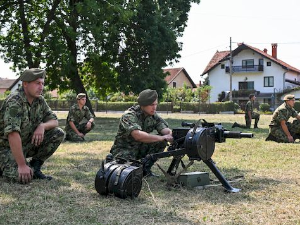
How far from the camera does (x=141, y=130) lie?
20.4 feet

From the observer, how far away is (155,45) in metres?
26.0

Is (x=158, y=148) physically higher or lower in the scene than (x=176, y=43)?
lower

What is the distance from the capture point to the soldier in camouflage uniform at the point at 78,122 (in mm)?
12391

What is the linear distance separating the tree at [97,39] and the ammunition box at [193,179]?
16.1 m

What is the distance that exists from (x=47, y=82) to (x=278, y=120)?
19.3 metres

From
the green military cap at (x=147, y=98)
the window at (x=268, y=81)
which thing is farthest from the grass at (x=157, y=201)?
the window at (x=268, y=81)

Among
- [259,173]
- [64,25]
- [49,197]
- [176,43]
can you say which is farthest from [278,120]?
[176,43]

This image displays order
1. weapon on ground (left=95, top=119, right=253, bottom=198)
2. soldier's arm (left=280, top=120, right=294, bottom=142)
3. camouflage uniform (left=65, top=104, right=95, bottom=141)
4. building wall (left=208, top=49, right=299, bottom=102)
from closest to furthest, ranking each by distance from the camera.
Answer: weapon on ground (left=95, top=119, right=253, bottom=198) < soldier's arm (left=280, top=120, right=294, bottom=142) < camouflage uniform (left=65, top=104, right=95, bottom=141) < building wall (left=208, top=49, right=299, bottom=102)

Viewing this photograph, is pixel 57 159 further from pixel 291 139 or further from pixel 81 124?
pixel 291 139

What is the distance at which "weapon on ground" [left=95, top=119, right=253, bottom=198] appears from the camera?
5156mm

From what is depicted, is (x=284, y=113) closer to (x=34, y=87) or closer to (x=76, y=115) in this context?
(x=76, y=115)

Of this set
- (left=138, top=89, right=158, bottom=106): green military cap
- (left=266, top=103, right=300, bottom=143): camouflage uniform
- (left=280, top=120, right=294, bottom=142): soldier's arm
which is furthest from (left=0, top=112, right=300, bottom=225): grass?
(left=266, top=103, right=300, bottom=143): camouflage uniform

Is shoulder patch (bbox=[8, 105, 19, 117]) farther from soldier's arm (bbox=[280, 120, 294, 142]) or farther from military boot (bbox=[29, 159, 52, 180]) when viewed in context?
soldier's arm (bbox=[280, 120, 294, 142])

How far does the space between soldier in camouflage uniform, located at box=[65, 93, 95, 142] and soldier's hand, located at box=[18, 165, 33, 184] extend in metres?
6.45
